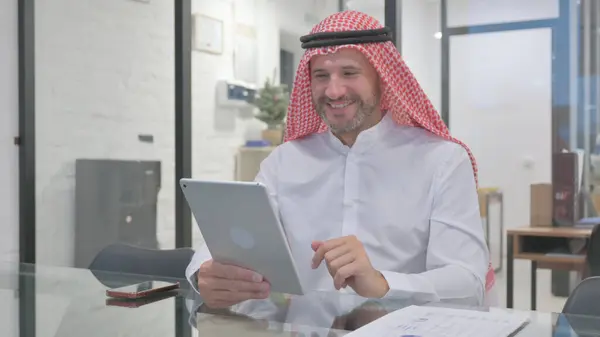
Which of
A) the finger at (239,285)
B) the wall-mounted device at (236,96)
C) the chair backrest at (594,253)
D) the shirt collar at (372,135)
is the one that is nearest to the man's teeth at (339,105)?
the shirt collar at (372,135)

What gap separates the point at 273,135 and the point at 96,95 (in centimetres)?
162

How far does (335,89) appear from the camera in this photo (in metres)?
1.72

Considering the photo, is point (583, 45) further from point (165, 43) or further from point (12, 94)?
point (12, 94)

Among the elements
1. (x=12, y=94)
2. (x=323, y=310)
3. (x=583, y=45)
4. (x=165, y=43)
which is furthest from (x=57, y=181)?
(x=583, y=45)

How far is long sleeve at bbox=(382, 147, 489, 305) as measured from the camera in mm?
1452

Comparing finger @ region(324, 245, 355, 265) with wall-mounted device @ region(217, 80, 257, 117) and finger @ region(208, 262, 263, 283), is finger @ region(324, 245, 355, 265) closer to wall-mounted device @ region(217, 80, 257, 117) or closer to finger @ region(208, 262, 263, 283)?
finger @ region(208, 262, 263, 283)

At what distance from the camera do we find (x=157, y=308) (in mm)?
1376

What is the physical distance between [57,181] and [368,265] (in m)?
2.48

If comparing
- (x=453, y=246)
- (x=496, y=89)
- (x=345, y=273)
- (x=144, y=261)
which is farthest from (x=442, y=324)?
(x=496, y=89)

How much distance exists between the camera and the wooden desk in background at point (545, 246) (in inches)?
132

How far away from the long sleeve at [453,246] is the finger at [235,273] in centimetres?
28

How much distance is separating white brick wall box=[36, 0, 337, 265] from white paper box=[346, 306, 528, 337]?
2.65 metres

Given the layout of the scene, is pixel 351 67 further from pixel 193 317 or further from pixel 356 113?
pixel 193 317

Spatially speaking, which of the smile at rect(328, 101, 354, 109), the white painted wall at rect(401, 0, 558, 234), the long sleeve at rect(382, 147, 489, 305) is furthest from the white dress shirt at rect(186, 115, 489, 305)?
the white painted wall at rect(401, 0, 558, 234)
